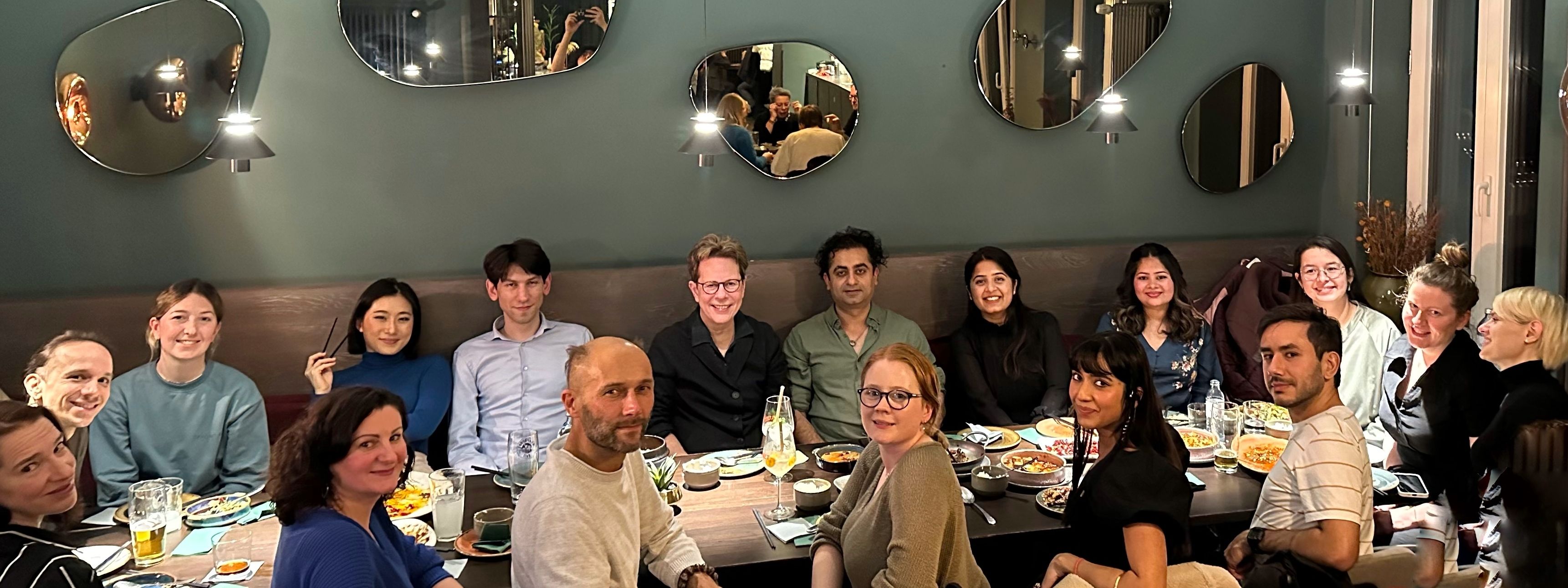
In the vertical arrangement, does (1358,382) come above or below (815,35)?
below

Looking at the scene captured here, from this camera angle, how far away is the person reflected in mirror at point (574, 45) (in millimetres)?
4578

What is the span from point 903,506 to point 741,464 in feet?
2.92

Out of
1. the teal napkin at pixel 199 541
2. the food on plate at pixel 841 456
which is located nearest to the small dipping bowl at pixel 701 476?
the food on plate at pixel 841 456

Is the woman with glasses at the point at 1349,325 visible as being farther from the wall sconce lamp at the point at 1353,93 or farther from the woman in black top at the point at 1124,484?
the woman in black top at the point at 1124,484

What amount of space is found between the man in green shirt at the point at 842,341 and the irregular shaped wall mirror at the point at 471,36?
130 cm

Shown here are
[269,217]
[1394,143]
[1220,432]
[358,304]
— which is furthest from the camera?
[1394,143]

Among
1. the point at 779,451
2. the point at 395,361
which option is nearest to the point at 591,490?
the point at 779,451

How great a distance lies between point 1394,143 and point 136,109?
536 cm

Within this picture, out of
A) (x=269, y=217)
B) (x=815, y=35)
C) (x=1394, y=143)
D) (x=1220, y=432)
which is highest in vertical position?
(x=815, y=35)

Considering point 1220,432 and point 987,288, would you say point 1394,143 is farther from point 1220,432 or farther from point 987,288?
point 1220,432

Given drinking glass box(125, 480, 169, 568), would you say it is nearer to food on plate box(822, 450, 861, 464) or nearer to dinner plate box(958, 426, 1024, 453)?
food on plate box(822, 450, 861, 464)

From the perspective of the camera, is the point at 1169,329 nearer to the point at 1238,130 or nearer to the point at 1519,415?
the point at 1519,415

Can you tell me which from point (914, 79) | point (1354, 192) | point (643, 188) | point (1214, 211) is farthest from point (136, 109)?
point (1354, 192)

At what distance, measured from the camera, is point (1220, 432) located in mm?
3363
